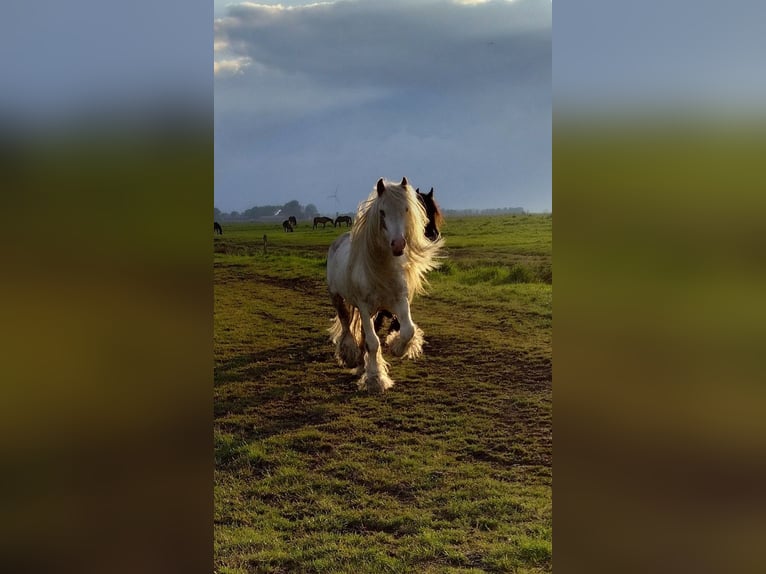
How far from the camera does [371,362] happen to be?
4.08m

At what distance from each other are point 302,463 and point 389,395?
976 mm

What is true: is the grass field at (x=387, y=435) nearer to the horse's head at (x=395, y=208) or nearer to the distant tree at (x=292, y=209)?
the distant tree at (x=292, y=209)

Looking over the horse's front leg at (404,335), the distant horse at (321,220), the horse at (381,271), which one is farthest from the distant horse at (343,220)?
the horse's front leg at (404,335)

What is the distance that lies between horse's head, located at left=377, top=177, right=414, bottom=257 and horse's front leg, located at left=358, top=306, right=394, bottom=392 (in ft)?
2.37

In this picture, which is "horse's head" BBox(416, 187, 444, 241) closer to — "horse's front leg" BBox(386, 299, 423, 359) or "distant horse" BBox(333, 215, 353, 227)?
"horse's front leg" BBox(386, 299, 423, 359)

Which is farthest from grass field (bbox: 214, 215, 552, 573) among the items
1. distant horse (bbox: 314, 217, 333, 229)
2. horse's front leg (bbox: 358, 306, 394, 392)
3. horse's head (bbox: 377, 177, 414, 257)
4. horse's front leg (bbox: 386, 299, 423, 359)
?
horse's head (bbox: 377, 177, 414, 257)

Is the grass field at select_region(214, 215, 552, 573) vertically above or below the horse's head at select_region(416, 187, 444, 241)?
below

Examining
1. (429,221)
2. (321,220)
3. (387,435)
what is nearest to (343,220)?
(321,220)

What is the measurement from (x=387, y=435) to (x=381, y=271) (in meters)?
1.14

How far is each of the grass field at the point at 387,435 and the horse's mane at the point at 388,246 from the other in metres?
0.88

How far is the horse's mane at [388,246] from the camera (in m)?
3.64

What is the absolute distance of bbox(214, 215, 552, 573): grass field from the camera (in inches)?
96.3
